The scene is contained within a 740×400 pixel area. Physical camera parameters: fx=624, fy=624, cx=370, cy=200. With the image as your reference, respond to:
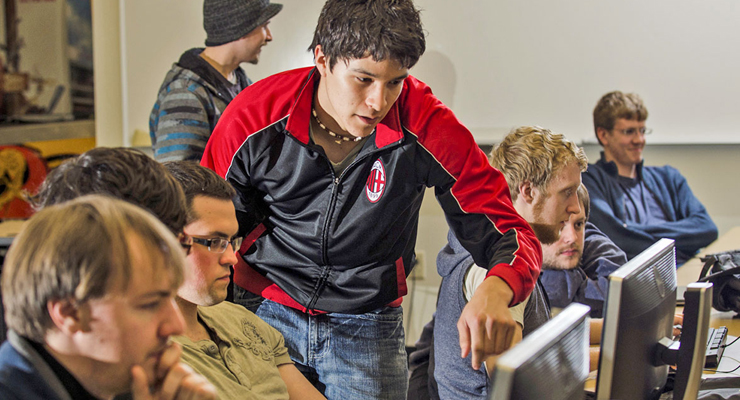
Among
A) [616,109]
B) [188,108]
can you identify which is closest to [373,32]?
[188,108]

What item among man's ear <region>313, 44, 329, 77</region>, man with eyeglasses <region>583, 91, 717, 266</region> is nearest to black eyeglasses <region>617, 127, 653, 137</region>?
man with eyeglasses <region>583, 91, 717, 266</region>

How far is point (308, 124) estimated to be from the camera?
4.48ft

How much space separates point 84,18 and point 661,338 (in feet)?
12.1

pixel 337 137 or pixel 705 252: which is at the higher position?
pixel 337 137

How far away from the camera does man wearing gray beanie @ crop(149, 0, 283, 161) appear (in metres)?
1.99

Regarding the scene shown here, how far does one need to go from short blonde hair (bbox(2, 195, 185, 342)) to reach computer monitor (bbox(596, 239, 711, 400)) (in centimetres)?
66

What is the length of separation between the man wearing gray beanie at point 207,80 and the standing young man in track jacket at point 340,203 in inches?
25.1

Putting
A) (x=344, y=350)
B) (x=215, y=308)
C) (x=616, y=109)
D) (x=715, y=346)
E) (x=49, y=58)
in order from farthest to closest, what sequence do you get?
1. (x=49, y=58)
2. (x=616, y=109)
3. (x=715, y=346)
4. (x=344, y=350)
5. (x=215, y=308)

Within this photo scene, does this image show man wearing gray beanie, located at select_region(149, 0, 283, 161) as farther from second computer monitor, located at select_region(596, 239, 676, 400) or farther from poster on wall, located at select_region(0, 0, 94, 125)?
poster on wall, located at select_region(0, 0, 94, 125)

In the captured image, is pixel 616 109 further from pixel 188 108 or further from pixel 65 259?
pixel 65 259

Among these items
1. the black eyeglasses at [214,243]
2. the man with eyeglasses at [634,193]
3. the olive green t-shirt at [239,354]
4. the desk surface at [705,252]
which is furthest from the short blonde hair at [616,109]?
the black eyeglasses at [214,243]

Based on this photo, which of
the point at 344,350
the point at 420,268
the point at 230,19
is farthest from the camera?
the point at 420,268

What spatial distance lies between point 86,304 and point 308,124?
0.77 meters

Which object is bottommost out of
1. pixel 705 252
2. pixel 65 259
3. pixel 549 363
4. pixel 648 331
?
pixel 705 252
